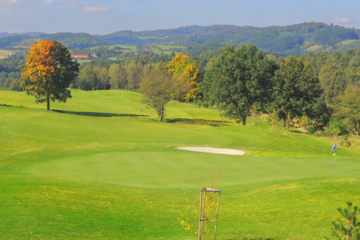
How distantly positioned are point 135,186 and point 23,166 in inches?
387

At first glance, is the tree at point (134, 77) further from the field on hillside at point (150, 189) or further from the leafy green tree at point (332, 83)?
the field on hillside at point (150, 189)

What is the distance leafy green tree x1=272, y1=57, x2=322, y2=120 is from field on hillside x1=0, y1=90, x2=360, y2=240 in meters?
26.1

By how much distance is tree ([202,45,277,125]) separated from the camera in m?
59.4

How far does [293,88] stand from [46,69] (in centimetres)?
4237

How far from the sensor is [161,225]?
40.5 feet

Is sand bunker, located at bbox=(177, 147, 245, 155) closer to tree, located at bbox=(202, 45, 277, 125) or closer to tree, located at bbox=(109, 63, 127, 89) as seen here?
tree, located at bbox=(202, 45, 277, 125)

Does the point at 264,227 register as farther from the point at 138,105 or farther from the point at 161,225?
the point at 138,105

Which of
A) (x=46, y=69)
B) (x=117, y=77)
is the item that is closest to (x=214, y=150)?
(x=46, y=69)

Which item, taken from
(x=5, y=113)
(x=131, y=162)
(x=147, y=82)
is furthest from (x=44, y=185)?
(x=147, y=82)

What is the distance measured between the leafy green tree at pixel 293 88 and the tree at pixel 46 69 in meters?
36.8

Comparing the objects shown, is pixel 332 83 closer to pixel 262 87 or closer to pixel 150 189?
pixel 262 87

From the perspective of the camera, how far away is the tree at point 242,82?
5944cm

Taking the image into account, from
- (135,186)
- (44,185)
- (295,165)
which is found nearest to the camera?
(44,185)

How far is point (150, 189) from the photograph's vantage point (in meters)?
17.4
